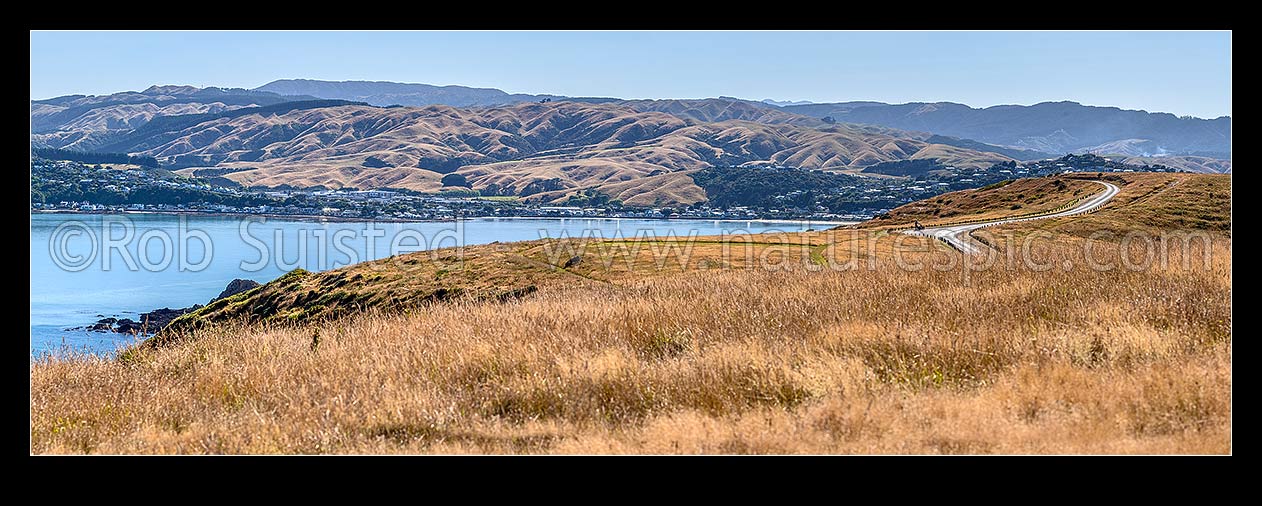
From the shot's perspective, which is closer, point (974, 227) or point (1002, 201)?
point (974, 227)

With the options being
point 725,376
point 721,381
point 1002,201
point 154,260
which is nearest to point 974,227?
point 1002,201

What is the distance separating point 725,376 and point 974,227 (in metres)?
39.7

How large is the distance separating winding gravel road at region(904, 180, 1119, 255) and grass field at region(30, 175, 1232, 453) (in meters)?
10.8

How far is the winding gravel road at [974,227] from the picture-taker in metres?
31.1

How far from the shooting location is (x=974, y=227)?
145ft

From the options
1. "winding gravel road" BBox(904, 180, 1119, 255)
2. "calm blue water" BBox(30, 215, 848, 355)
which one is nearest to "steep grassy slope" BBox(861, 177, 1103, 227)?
"winding gravel road" BBox(904, 180, 1119, 255)

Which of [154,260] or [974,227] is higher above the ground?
[974,227]

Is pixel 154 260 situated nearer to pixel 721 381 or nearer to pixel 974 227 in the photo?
pixel 974 227

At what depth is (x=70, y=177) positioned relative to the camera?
195375mm

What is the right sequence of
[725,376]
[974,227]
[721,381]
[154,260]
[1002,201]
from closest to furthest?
1. [721,381]
2. [725,376]
3. [974,227]
4. [1002,201]
5. [154,260]

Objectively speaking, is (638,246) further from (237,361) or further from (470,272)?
(237,361)

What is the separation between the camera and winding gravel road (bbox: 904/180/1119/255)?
31.1 m
